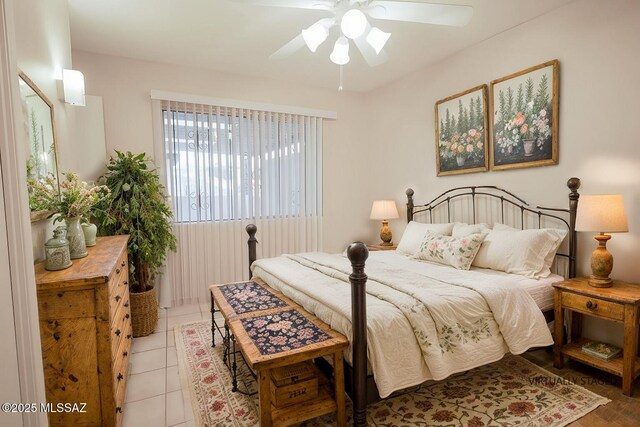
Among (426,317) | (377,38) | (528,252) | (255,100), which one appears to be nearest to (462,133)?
(528,252)

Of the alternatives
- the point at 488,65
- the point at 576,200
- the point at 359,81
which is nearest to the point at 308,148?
the point at 359,81

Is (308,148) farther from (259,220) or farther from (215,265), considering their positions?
(215,265)

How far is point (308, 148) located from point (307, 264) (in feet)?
7.19

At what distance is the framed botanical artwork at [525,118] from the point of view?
2.79 meters

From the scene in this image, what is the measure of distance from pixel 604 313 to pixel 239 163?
3.71 m

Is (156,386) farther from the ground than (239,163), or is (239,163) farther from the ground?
(239,163)

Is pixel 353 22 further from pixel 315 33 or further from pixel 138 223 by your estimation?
pixel 138 223

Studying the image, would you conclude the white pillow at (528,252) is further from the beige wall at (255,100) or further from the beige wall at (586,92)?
the beige wall at (255,100)

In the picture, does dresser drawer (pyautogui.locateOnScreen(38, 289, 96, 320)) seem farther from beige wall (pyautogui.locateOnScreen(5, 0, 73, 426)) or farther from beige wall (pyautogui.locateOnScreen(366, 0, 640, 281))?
beige wall (pyautogui.locateOnScreen(366, 0, 640, 281))

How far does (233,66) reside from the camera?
153 inches

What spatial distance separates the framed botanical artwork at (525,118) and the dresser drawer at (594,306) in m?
1.14

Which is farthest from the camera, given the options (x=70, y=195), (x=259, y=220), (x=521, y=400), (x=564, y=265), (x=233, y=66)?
(x=259, y=220)

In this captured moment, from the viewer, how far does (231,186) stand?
416 cm

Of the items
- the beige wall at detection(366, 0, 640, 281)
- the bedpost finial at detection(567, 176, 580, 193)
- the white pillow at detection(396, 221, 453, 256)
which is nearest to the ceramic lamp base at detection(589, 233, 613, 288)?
the beige wall at detection(366, 0, 640, 281)
